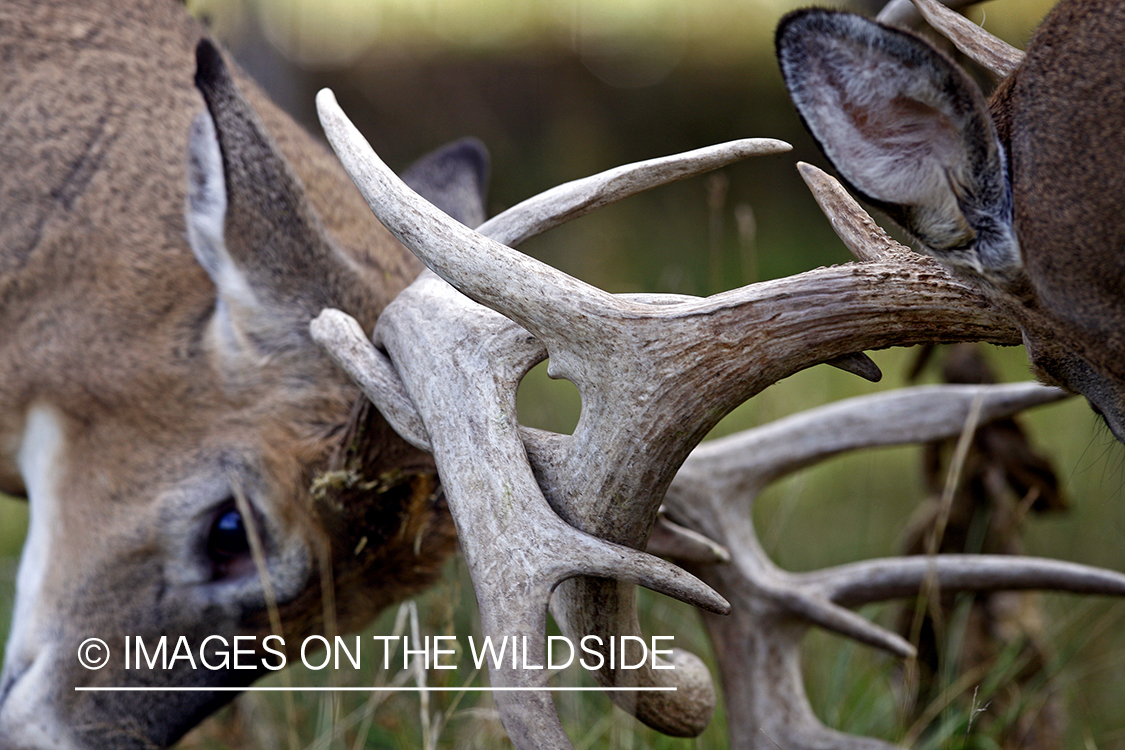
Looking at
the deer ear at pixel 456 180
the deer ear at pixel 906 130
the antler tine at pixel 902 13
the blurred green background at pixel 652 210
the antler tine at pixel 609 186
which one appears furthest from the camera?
the blurred green background at pixel 652 210

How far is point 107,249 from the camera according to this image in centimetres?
279

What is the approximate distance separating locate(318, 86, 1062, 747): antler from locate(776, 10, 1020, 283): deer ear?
0.16 meters

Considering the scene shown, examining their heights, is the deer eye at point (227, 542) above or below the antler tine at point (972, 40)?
below

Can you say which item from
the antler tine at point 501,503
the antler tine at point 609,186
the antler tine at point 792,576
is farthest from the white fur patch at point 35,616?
the antler tine at point 792,576

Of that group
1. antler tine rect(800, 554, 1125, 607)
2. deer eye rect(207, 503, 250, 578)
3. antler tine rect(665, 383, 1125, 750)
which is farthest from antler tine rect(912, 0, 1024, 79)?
deer eye rect(207, 503, 250, 578)

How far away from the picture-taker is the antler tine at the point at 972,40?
2.01m

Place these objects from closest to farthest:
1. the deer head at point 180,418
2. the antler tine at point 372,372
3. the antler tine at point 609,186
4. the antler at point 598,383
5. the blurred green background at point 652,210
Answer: the antler at point 598,383
the antler tine at point 609,186
the antler tine at point 372,372
the deer head at point 180,418
the blurred green background at point 652,210

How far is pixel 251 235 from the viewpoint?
2.48 m

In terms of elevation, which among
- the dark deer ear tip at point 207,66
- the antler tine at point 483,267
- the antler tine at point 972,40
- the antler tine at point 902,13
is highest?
the dark deer ear tip at point 207,66

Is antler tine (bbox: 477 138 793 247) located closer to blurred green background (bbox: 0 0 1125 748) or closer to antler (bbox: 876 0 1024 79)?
antler (bbox: 876 0 1024 79)

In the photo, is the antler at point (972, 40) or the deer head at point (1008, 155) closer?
the deer head at point (1008, 155)

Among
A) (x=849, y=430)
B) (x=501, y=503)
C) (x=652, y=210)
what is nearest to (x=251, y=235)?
(x=501, y=503)

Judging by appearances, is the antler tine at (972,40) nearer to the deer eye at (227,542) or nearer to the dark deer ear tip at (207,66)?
the dark deer ear tip at (207,66)

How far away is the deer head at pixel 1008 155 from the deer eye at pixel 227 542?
175 cm
